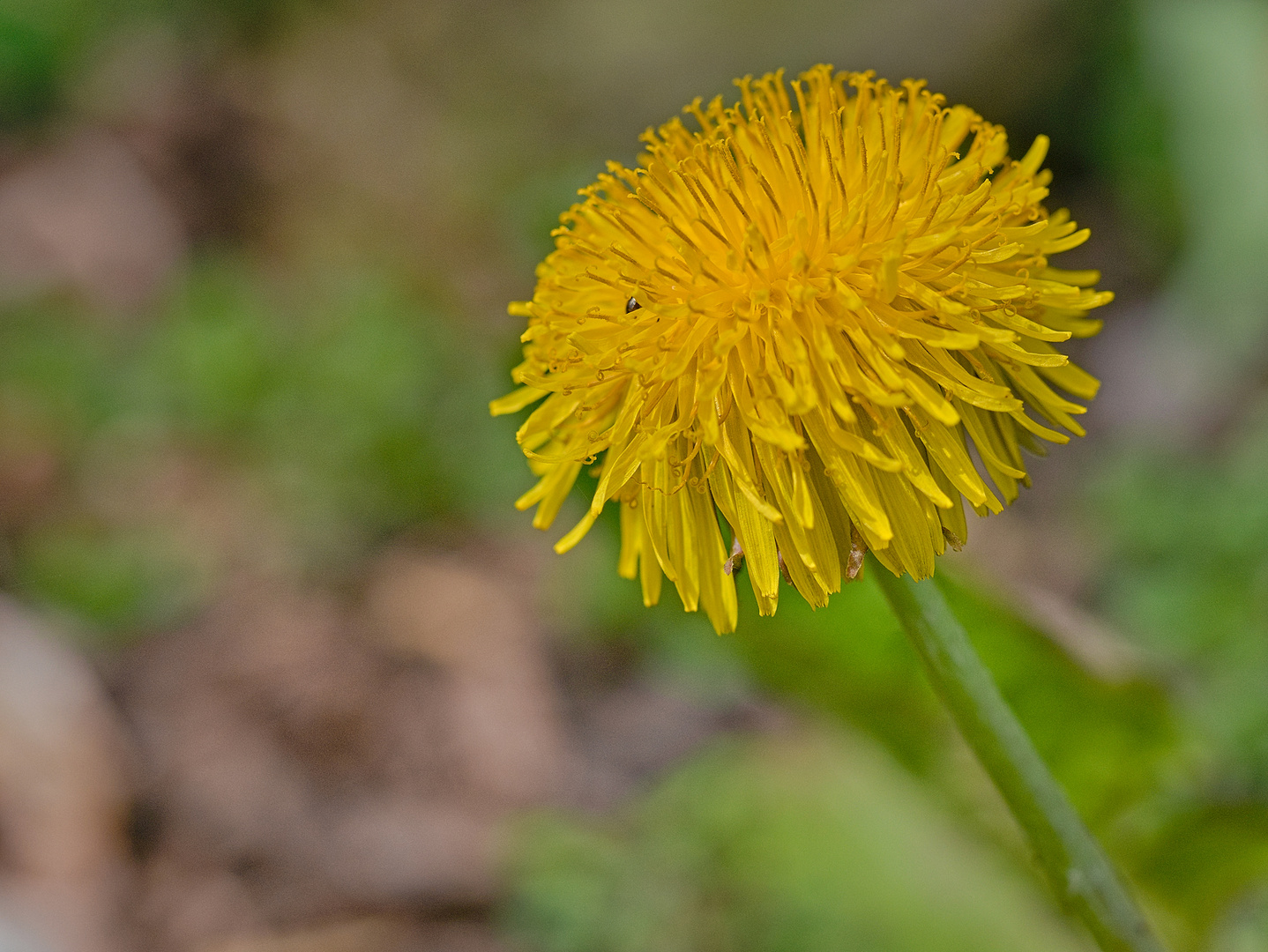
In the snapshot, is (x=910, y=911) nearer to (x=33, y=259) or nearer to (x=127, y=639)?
(x=127, y=639)

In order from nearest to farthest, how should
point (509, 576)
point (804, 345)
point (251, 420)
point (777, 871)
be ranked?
point (804, 345)
point (777, 871)
point (509, 576)
point (251, 420)

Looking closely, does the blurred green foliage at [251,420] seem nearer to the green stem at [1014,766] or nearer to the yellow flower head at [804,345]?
the yellow flower head at [804,345]

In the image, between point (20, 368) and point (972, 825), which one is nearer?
point (972, 825)

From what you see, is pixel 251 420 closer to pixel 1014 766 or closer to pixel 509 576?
pixel 509 576

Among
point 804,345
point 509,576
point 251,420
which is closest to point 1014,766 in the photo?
point 804,345

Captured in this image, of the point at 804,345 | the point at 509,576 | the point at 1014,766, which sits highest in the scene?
the point at 509,576

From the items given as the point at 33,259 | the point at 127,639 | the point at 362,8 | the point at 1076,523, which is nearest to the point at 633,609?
the point at 1076,523

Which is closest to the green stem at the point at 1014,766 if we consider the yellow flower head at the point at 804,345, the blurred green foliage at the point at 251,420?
the yellow flower head at the point at 804,345

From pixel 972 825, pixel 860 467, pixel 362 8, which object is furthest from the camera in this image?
pixel 362 8
